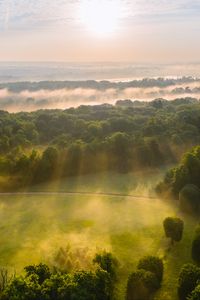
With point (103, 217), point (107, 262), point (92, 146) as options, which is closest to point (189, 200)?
point (103, 217)

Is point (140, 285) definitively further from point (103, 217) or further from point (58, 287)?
point (103, 217)

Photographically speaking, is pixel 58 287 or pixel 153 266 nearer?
pixel 58 287

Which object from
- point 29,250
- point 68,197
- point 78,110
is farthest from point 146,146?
point 78,110

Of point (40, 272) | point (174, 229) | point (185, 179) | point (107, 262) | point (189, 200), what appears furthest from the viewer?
point (185, 179)

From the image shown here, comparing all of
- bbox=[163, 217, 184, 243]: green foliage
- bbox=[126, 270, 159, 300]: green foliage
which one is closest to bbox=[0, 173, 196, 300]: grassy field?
bbox=[163, 217, 184, 243]: green foliage

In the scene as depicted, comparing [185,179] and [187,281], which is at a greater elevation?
[185,179]

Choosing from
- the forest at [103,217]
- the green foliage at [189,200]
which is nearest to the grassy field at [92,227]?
the forest at [103,217]

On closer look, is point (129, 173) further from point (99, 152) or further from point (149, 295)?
point (149, 295)

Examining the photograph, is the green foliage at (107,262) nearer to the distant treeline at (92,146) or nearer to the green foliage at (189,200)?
the green foliage at (189,200)
